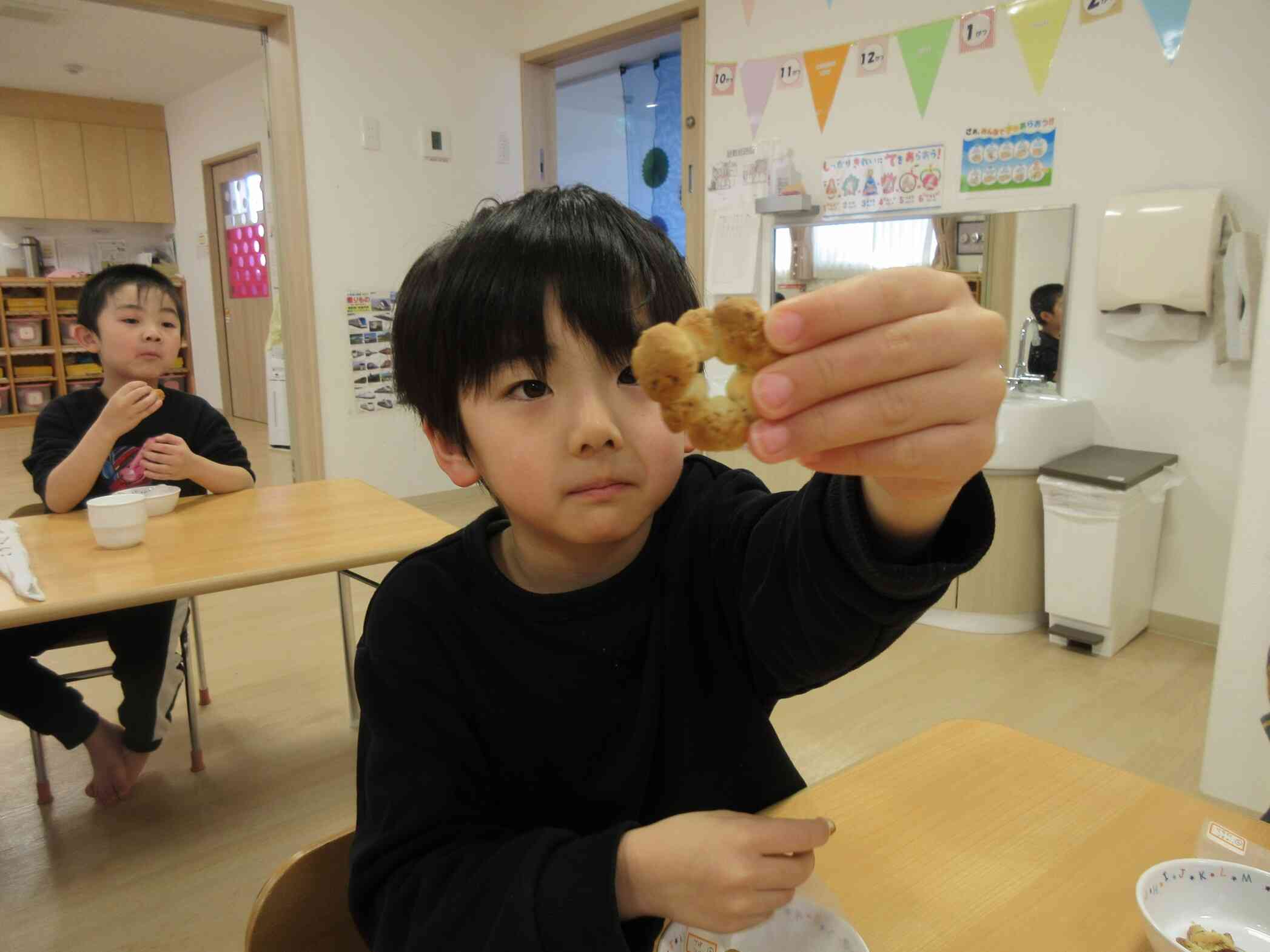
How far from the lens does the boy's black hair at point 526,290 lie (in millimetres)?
714

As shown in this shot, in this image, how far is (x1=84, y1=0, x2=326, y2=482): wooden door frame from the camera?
406 cm

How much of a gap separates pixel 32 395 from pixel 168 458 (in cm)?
723

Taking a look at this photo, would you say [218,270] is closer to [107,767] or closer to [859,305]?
[107,767]

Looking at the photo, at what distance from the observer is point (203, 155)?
25.1 ft

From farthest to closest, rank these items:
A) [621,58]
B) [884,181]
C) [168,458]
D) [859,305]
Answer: [621,58] < [884,181] < [168,458] < [859,305]

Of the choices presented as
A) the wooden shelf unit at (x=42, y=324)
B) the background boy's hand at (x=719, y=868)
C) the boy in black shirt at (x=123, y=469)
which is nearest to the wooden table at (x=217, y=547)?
the boy in black shirt at (x=123, y=469)

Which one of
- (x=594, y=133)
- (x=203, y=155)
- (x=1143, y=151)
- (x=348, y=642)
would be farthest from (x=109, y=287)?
(x=203, y=155)

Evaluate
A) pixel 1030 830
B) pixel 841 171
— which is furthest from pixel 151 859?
pixel 841 171

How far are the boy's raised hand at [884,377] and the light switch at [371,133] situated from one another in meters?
4.48

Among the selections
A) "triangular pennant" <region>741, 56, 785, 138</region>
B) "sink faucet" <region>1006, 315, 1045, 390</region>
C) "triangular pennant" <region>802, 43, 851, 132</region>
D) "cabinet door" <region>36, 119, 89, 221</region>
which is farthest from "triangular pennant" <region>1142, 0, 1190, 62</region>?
"cabinet door" <region>36, 119, 89, 221</region>

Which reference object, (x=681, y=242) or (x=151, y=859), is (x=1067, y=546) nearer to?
(x=151, y=859)

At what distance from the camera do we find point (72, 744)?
76.5 inches

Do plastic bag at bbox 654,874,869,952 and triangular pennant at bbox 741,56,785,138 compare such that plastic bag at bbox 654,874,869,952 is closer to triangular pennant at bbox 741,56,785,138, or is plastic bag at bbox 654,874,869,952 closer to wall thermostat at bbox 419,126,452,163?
triangular pennant at bbox 741,56,785,138

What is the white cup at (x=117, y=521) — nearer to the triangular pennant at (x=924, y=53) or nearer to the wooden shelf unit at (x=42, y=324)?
the triangular pennant at (x=924, y=53)
